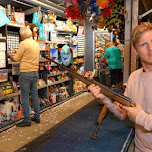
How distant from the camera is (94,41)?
6656 mm

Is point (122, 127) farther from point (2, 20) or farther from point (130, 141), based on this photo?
point (2, 20)

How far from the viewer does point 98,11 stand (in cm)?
265

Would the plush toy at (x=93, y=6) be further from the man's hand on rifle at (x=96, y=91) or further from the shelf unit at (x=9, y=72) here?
the shelf unit at (x=9, y=72)

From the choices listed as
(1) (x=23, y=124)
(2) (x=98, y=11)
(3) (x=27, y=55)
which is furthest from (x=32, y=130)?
(2) (x=98, y=11)

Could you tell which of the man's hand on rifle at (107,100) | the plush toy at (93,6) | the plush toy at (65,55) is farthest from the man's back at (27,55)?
the man's hand on rifle at (107,100)

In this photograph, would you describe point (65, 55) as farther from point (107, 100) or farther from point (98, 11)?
point (107, 100)

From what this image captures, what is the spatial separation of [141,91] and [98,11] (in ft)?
5.77

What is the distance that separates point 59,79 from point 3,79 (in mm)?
2077

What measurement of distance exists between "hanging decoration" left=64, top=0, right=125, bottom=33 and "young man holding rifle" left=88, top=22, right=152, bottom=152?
3.84 feet

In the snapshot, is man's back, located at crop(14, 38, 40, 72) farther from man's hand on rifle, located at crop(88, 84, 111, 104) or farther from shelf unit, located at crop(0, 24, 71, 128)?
man's hand on rifle, located at crop(88, 84, 111, 104)

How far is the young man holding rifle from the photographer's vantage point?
1065 mm

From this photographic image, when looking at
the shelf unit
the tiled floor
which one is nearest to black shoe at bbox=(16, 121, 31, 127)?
the tiled floor

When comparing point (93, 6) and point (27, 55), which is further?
point (27, 55)

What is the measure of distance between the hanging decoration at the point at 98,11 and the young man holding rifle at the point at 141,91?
1172 mm
